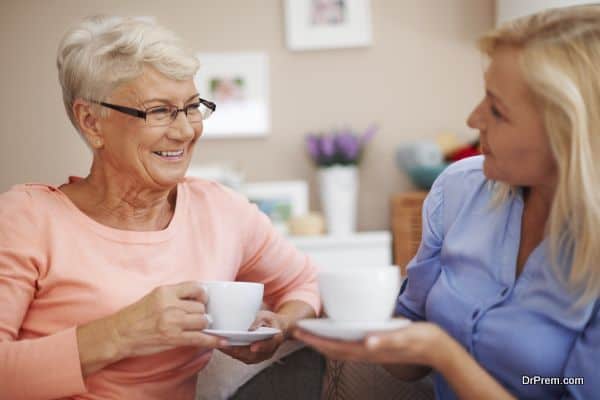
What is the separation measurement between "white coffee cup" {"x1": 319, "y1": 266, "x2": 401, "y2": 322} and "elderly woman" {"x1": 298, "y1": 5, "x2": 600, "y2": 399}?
7 cm

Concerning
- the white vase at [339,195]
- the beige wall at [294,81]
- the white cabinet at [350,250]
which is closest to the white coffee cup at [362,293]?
the white cabinet at [350,250]

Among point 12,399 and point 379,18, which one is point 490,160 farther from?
point 379,18

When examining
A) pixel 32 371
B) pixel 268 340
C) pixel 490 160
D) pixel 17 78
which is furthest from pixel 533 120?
pixel 17 78

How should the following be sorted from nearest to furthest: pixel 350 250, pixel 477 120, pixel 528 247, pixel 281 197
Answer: pixel 477 120, pixel 528 247, pixel 350 250, pixel 281 197

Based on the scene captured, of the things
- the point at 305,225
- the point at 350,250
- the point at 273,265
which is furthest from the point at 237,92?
the point at 273,265

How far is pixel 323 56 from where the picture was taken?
13.1ft

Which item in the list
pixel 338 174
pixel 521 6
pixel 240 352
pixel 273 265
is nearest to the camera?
pixel 240 352

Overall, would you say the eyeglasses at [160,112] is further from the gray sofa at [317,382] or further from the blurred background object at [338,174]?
the blurred background object at [338,174]

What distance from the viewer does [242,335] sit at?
1.26 metres

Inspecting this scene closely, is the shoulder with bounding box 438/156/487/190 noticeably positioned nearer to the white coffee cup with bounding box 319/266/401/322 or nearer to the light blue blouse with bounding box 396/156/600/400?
the light blue blouse with bounding box 396/156/600/400

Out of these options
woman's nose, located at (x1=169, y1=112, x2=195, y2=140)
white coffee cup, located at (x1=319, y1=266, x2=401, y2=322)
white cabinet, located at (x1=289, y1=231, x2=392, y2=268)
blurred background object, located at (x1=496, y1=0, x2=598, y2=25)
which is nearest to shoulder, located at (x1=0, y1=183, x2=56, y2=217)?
woman's nose, located at (x1=169, y1=112, x2=195, y2=140)

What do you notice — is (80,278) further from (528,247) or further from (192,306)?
(528,247)

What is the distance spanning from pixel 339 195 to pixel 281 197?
0.31 m

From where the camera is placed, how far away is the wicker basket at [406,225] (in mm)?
3732
